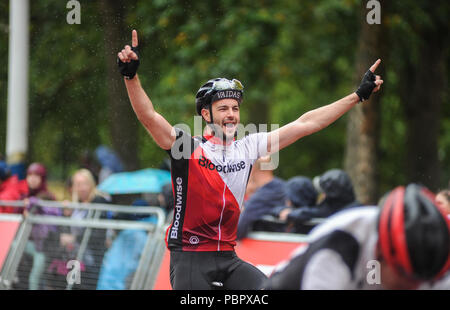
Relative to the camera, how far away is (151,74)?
11273 millimetres

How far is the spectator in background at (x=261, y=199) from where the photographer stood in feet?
21.9

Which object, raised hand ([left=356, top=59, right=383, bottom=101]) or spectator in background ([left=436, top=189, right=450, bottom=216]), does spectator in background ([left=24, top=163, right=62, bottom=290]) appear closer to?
spectator in background ([left=436, top=189, right=450, bottom=216])

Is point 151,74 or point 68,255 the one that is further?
point 151,74

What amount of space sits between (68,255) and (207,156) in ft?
12.4

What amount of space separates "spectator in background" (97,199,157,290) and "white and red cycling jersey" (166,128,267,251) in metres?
2.77

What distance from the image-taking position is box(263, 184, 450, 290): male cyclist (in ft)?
7.07

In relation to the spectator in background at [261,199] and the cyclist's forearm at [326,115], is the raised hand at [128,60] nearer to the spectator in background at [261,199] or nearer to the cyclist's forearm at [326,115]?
the cyclist's forearm at [326,115]

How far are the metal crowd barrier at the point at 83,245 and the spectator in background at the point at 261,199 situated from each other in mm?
966

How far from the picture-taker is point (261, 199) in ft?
22.6

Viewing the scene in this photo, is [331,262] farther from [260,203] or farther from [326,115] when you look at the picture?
[260,203]

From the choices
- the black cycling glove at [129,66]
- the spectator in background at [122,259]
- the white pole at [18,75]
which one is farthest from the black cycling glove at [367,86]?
the white pole at [18,75]

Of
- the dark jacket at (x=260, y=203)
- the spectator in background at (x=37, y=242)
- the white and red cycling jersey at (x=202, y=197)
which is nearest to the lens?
the white and red cycling jersey at (x=202, y=197)
